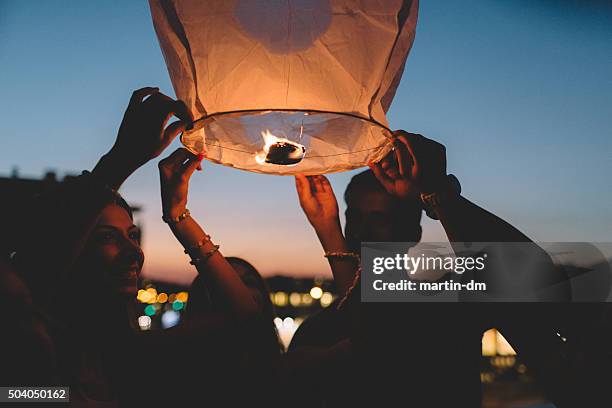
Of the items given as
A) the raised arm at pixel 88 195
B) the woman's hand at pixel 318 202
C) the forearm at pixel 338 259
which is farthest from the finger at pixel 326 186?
the raised arm at pixel 88 195

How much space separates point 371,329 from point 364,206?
46 cm

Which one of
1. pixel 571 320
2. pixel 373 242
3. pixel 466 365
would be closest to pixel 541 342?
pixel 571 320

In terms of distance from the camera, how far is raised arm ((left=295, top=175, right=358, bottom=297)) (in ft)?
6.46

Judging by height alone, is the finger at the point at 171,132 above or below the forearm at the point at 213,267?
above

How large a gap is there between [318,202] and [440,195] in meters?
0.62

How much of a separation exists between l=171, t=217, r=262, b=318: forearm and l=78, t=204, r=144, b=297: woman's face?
7.0 inches

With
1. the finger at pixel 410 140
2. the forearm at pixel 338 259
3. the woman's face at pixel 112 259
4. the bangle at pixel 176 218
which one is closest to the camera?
the finger at pixel 410 140

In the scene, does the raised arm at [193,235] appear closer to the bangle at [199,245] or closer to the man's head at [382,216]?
the bangle at [199,245]

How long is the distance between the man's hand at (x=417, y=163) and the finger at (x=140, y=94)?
2.23ft

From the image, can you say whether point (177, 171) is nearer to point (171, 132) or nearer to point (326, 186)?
point (171, 132)

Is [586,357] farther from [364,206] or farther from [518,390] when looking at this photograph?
[518,390]

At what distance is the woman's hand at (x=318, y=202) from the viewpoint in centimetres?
201

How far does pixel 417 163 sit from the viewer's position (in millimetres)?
1536

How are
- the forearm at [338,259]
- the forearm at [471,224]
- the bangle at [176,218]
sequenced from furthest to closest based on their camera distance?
the forearm at [338,259]
the bangle at [176,218]
the forearm at [471,224]
